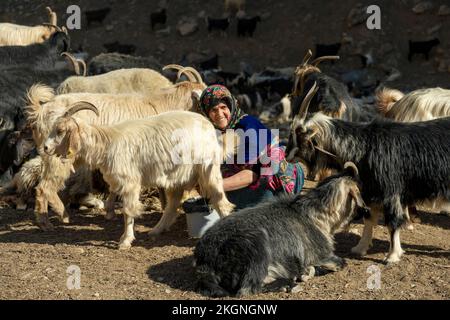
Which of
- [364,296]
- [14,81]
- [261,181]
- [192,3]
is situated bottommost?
[364,296]

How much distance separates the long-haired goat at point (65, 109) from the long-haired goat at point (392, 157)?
1.92 m

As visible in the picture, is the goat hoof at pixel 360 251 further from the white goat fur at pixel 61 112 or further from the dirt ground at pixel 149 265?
the white goat fur at pixel 61 112

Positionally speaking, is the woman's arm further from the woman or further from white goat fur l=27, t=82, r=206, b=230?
white goat fur l=27, t=82, r=206, b=230

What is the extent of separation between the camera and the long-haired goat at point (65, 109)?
6582mm

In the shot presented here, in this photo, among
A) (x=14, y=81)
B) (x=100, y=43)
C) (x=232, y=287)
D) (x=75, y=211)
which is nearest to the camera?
(x=232, y=287)

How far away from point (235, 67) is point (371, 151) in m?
11.1

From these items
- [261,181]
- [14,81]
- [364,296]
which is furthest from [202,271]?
[14,81]

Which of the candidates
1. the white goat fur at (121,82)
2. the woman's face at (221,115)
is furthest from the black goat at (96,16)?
the woman's face at (221,115)

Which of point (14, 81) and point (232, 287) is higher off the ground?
point (14, 81)

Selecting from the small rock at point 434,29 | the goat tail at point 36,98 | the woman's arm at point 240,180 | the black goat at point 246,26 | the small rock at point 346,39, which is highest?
the black goat at point 246,26

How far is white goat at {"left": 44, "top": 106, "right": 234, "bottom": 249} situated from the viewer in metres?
5.82

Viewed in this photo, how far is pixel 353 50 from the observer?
15.9 meters

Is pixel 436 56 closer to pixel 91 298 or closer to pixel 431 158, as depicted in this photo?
pixel 431 158

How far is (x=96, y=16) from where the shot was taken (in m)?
19.0
